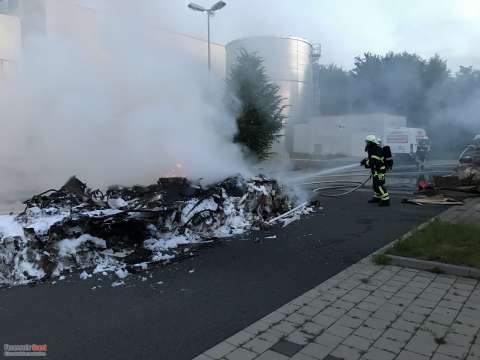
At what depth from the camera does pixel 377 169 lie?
798 cm

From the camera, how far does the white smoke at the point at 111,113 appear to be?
18.6ft

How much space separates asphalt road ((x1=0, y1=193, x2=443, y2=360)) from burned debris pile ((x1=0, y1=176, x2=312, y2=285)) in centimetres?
28

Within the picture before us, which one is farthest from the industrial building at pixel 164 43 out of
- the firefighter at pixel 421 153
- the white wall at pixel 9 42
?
the firefighter at pixel 421 153

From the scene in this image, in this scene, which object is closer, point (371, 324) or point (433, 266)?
point (371, 324)

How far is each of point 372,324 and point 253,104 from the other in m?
9.20

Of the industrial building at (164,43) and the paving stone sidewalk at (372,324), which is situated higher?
the industrial building at (164,43)

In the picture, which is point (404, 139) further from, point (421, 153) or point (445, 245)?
point (445, 245)

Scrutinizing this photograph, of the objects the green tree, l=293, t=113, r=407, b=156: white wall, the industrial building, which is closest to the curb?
the industrial building

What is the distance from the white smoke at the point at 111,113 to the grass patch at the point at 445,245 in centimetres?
316

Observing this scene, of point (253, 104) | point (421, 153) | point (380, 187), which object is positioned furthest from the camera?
point (421, 153)

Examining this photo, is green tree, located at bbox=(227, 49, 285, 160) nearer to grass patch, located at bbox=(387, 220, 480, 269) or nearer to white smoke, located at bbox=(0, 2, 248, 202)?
white smoke, located at bbox=(0, 2, 248, 202)

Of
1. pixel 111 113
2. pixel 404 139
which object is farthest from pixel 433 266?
pixel 404 139

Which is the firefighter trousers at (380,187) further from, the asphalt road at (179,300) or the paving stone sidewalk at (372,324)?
the paving stone sidewalk at (372,324)

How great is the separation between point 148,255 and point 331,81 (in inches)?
625
